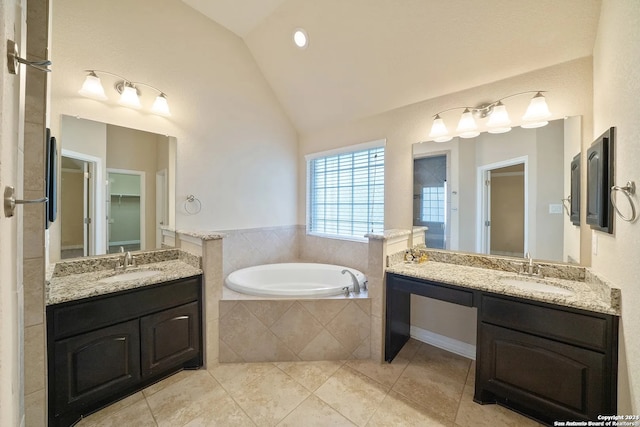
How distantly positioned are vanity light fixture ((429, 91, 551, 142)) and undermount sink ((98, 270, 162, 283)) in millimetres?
2654

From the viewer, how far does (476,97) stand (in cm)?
214

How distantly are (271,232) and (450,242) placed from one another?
6.74ft

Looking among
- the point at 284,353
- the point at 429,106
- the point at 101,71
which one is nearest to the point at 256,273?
the point at 284,353

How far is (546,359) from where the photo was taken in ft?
4.76

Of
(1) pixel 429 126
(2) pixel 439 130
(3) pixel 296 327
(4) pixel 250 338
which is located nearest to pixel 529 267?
(2) pixel 439 130

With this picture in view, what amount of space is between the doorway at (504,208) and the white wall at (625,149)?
0.52m

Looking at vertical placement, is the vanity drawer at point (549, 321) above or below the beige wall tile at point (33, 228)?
below

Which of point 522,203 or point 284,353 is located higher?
point 522,203

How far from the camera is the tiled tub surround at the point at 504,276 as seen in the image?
137cm

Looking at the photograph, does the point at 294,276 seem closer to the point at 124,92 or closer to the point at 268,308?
the point at 268,308

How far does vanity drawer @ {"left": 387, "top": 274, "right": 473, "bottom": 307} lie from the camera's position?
5.67ft

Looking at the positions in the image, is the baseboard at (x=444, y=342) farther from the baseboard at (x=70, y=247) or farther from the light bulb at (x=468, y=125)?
the baseboard at (x=70, y=247)

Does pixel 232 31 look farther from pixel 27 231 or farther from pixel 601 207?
pixel 601 207

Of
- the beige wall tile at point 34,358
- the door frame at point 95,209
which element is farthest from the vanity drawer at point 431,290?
the door frame at point 95,209
